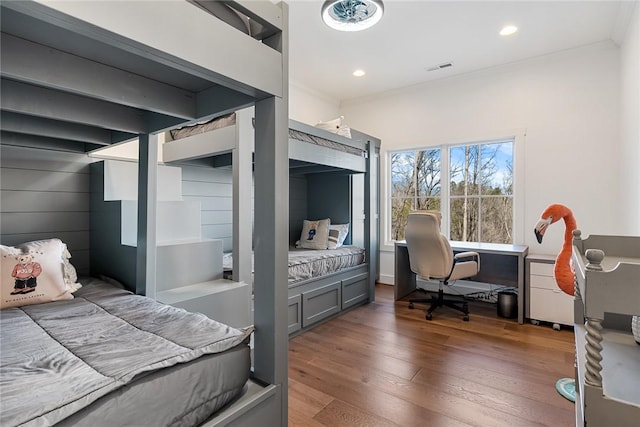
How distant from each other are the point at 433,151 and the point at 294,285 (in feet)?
9.25

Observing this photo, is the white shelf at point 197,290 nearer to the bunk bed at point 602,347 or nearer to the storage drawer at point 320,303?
the storage drawer at point 320,303

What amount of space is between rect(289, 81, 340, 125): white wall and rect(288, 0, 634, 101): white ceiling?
252 millimetres

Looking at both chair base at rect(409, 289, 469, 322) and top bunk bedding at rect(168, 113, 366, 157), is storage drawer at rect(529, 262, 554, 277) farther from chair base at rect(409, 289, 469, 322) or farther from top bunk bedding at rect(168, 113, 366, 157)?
top bunk bedding at rect(168, 113, 366, 157)

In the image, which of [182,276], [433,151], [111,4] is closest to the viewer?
[111,4]

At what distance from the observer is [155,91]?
4.36 feet

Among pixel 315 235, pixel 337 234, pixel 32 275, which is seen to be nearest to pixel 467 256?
pixel 337 234

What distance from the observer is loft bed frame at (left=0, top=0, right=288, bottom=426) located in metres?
0.78

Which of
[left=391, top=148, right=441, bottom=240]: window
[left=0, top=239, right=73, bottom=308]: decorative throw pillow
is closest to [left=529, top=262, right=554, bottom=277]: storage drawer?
[left=391, top=148, right=441, bottom=240]: window

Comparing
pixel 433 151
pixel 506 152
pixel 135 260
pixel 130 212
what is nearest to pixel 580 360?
pixel 135 260

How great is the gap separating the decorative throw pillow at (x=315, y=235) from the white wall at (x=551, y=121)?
69.2 inches

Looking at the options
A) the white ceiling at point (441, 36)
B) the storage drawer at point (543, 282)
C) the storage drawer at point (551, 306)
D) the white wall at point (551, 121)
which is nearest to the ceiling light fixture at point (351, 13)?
the white ceiling at point (441, 36)

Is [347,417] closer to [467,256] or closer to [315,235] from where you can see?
[467,256]

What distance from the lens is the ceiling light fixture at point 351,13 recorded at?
2.36 m

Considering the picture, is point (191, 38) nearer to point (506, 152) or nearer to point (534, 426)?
point (534, 426)
